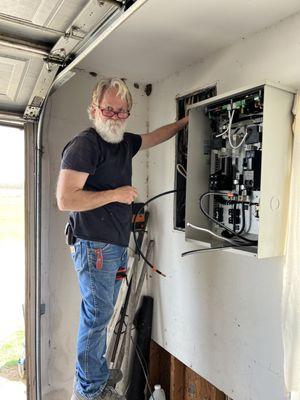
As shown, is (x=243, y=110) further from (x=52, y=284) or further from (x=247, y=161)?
(x=52, y=284)

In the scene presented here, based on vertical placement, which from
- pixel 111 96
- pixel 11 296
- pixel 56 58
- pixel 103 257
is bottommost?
Result: pixel 11 296

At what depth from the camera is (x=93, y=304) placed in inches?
53.2

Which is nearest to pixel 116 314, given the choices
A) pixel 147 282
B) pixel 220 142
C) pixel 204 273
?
pixel 147 282

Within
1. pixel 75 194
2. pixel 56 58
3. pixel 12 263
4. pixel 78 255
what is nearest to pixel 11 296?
pixel 12 263

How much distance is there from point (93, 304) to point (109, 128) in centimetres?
77

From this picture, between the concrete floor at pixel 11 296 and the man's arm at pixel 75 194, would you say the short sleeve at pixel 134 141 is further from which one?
the concrete floor at pixel 11 296

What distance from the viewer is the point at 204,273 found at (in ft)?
5.73

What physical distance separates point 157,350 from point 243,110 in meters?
1.73

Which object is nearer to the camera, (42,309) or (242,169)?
(242,169)

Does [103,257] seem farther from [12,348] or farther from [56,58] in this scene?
[12,348]

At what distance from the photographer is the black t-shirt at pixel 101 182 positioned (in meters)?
1.31

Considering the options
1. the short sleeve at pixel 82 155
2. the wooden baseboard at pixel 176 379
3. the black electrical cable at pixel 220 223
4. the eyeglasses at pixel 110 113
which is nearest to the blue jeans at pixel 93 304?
the short sleeve at pixel 82 155

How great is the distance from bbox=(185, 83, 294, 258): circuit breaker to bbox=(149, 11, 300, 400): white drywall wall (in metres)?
0.17

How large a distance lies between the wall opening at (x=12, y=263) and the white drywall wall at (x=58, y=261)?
14 centimetres
